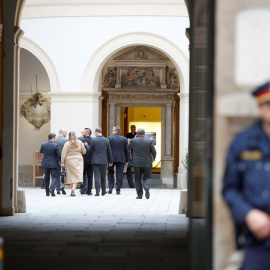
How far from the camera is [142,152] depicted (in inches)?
738

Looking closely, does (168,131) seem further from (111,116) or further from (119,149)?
(119,149)

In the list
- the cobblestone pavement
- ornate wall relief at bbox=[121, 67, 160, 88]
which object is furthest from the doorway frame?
the cobblestone pavement

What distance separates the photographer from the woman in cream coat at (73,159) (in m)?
20.3

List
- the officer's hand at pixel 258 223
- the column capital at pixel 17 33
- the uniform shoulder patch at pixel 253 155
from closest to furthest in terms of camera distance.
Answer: the officer's hand at pixel 258 223 → the uniform shoulder patch at pixel 253 155 → the column capital at pixel 17 33

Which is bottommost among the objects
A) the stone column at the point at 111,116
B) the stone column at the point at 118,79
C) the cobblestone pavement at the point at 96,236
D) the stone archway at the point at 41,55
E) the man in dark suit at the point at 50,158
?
the cobblestone pavement at the point at 96,236

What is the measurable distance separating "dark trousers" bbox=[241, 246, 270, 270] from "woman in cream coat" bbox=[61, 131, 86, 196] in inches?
625

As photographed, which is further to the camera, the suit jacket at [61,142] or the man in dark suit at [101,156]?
the suit jacket at [61,142]

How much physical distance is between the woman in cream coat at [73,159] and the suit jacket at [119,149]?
103 cm

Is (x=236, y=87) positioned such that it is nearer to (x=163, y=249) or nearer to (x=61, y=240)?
(x=163, y=249)

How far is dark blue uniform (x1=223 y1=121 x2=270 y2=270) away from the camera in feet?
14.5

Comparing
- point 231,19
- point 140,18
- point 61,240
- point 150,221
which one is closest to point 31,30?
point 140,18

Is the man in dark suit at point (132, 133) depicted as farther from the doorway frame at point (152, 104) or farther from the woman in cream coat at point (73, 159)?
the woman in cream coat at point (73, 159)

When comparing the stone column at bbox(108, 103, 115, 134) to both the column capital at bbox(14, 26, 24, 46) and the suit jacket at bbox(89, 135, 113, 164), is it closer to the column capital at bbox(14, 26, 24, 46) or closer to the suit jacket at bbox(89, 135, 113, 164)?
the suit jacket at bbox(89, 135, 113, 164)

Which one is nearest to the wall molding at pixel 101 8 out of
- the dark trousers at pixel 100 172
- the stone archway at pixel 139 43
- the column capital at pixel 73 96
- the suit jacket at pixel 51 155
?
the stone archway at pixel 139 43
